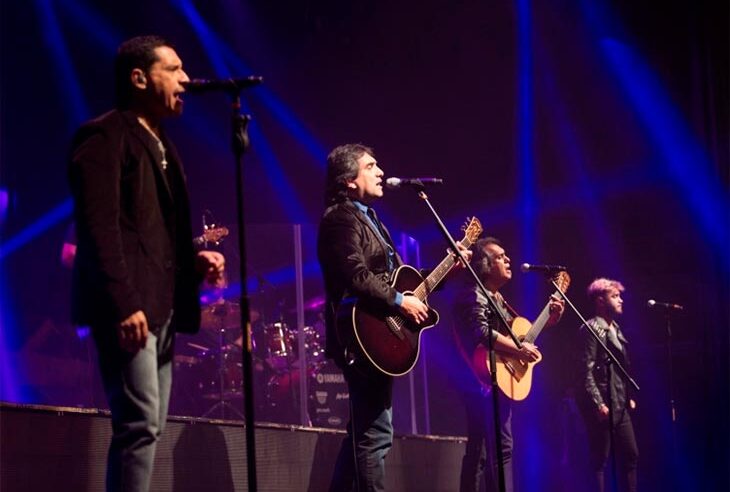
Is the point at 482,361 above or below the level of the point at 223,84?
below

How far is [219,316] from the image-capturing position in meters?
9.06

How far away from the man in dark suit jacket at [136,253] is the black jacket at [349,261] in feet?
4.41

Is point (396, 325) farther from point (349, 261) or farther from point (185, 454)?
point (185, 454)

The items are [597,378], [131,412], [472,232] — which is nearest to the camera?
[131,412]

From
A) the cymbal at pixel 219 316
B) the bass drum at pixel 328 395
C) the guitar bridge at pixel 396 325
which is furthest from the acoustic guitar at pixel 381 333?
the bass drum at pixel 328 395

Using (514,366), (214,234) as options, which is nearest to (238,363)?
(214,234)

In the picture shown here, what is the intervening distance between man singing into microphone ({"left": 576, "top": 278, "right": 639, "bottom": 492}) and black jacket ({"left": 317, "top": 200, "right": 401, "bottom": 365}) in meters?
3.47

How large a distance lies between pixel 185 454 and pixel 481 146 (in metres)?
5.33

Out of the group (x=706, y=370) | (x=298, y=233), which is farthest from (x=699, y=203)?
(x=298, y=233)

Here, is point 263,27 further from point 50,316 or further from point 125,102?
point 125,102

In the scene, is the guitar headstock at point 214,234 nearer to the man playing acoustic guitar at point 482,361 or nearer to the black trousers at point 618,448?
the man playing acoustic guitar at point 482,361

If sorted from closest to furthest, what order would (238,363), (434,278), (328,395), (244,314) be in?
1. (244,314)
2. (434,278)
3. (238,363)
4. (328,395)

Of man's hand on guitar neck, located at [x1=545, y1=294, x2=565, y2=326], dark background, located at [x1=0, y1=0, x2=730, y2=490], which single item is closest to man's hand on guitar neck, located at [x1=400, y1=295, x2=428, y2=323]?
man's hand on guitar neck, located at [x1=545, y1=294, x2=565, y2=326]

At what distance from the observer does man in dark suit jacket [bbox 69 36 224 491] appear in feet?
9.62
